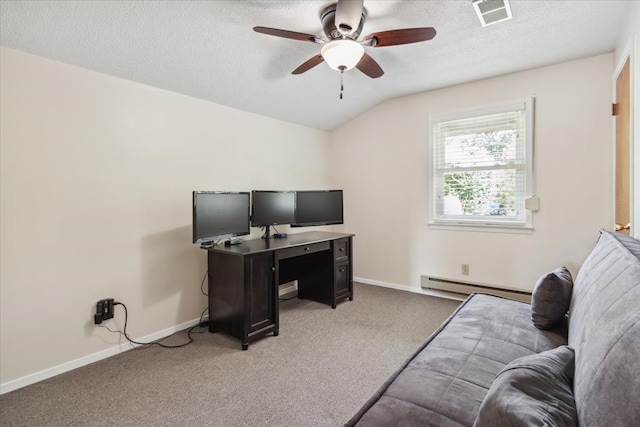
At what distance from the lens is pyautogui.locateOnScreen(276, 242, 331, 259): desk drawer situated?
2.87 meters

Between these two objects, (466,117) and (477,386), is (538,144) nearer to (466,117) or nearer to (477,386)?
(466,117)

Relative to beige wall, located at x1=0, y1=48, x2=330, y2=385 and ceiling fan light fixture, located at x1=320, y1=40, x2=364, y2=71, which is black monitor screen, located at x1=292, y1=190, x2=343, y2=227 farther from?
ceiling fan light fixture, located at x1=320, y1=40, x2=364, y2=71

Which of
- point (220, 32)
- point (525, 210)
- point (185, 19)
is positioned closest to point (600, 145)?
point (525, 210)

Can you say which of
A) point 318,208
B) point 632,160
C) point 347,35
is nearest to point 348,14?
point 347,35

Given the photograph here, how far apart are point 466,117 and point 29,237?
413 cm

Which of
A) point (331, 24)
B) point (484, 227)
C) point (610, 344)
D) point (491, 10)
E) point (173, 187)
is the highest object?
point (491, 10)

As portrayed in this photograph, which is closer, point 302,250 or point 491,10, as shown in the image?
point 491,10

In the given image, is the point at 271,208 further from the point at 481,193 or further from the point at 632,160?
the point at 632,160

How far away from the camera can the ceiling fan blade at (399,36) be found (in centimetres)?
A: 186

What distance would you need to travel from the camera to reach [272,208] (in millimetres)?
3355

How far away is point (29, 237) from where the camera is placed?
209cm

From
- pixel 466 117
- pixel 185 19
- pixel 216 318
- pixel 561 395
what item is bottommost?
pixel 216 318

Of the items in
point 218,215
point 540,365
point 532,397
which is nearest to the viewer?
point 532,397

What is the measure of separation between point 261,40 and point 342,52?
0.81 meters
